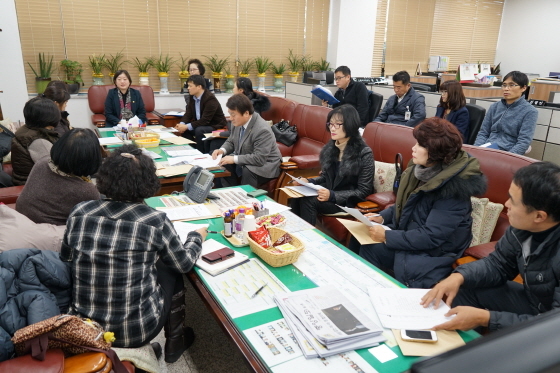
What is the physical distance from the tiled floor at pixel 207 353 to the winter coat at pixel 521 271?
114 centimetres

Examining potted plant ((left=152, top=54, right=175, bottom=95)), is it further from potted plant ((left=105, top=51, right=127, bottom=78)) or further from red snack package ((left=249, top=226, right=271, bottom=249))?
red snack package ((left=249, top=226, right=271, bottom=249))

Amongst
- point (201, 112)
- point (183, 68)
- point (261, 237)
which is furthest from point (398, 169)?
point (183, 68)

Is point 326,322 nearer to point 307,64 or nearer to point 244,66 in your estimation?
point 244,66

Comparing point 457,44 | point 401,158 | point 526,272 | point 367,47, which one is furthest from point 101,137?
point 457,44

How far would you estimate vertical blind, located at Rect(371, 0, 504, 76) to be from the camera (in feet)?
26.1

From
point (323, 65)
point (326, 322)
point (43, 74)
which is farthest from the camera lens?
point (323, 65)

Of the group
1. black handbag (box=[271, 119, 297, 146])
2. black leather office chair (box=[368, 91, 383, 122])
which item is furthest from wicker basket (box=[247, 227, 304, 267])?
black leather office chair (box=[368, 91, 383, 122])

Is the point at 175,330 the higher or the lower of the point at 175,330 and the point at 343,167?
the lower

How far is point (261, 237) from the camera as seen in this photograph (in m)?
1.82

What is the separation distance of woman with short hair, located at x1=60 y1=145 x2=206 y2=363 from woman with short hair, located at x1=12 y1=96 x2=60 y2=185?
1.57 metres

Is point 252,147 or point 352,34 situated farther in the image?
point 352,34

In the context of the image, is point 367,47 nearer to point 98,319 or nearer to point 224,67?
point 224,67

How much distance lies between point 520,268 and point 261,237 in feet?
3.51

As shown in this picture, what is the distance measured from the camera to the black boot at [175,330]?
1896mm
